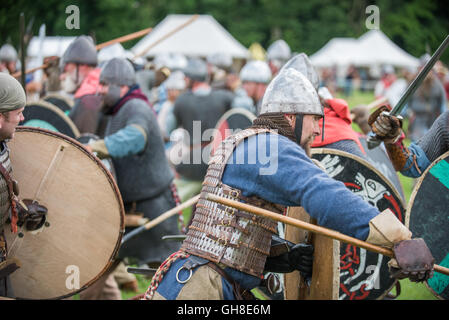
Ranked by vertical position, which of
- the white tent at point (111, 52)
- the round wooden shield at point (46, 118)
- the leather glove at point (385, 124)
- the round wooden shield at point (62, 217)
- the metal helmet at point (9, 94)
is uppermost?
the white tent at point (111, 52)

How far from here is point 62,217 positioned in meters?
3.37

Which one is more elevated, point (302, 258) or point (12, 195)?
point (12, 195)

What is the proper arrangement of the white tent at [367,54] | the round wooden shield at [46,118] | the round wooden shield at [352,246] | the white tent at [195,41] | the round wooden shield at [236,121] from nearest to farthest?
the round wooden shield at [352,246] → the round wooden shield at [46,118] → the round wooden shield at [236,121] → the white tent at [195,41] → the white tent at [367,54]

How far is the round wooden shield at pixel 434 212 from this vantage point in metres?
3.30

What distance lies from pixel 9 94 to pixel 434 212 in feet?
7.57

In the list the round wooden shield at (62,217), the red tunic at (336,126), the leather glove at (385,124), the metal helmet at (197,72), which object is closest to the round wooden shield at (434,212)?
the leather glove at (385,124)

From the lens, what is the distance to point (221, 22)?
44.1 m

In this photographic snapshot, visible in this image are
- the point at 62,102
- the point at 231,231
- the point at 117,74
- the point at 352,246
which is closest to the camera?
the point at 231,231

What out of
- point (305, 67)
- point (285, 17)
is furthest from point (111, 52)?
point (285, 17)

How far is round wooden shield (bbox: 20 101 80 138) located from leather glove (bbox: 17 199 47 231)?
127 cm

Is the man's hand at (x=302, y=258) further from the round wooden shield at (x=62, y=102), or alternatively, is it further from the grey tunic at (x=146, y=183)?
the round wooden shield at (x=62, y=102)

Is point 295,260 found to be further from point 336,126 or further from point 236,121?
point 236,121

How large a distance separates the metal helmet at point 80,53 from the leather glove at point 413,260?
3825 millimetres

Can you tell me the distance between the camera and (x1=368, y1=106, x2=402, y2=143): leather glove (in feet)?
11.1
